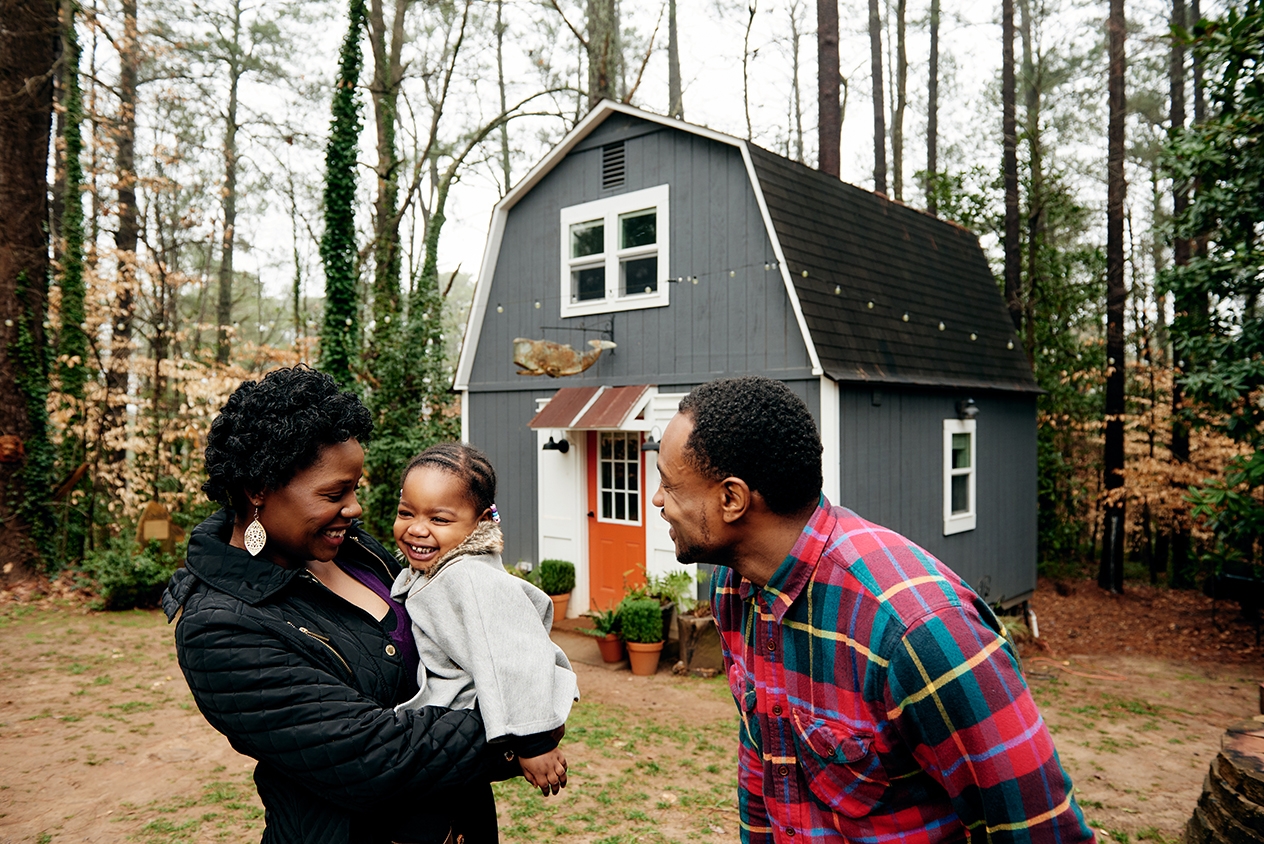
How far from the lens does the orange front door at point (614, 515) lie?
8.38 m

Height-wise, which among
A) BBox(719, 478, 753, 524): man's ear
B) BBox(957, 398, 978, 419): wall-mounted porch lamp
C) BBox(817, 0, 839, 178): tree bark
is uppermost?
BBox(817, 0, 839, 178): tree bark

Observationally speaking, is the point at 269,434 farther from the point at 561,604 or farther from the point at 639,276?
the point at 561,604

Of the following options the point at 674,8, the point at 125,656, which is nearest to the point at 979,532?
the point at 125,656

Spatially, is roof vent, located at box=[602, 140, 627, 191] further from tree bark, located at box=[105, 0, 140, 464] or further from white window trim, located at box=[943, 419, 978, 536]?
tree bark, located at box=[105, 0, 140, 464]

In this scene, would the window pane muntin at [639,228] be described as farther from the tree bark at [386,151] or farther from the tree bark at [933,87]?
the tree bark at [933,87]

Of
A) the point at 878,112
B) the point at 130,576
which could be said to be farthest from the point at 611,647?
the point at 878,112

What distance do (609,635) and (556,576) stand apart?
1406 mm

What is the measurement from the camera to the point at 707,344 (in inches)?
306

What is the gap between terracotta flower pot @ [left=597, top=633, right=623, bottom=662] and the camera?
7.54m

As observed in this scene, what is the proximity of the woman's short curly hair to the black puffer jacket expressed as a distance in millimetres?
146

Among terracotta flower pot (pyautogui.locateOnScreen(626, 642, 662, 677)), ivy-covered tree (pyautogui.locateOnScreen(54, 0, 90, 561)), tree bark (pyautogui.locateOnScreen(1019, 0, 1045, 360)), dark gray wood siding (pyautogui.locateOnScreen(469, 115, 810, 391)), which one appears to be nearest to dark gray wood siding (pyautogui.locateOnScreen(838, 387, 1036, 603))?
dark gray wood siding (pyautogui.locateOnScreen(469, 115, 810, 391))

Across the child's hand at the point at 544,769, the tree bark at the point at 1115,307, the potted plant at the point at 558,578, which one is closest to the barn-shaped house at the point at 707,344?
the potted plant at the point at 558,578

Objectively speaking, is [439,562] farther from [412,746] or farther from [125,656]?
[125,656]

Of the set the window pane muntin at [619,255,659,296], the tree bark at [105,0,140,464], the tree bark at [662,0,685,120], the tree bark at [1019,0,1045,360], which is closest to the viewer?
the window pane muntin at [619,255,659,296]
